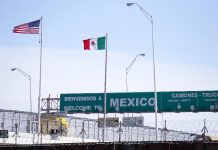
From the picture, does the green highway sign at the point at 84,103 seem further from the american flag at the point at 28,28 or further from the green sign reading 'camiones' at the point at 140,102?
the american flag at the point at 28,28

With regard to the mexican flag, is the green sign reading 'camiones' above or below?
below

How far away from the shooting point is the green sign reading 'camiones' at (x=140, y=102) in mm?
58688

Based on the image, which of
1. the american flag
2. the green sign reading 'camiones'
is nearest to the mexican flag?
the american flag

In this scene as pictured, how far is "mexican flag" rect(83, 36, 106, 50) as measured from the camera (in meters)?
47.8

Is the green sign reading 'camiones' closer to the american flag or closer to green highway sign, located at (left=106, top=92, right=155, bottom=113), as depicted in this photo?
green highway sign, located at (left=106, top=92, right=155, bottom=113)

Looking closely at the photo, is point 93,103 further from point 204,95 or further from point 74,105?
point 204,95

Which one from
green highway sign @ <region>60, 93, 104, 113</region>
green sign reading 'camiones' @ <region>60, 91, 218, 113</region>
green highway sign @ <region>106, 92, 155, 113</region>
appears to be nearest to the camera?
green sign reading 'camiones' @ <region>60, 91, 218, 113</region>

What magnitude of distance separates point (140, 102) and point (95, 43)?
14.8 meters

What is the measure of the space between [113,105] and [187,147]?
38497 millimetres

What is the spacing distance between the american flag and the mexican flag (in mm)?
5048

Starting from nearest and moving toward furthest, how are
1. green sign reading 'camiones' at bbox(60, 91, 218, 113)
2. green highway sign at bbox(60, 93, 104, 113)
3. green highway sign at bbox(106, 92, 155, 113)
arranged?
green sign reading 'camiones' at bbox(60, 91, 218, 113)
green highway sign at bbox(106, 92, 155, 113)
green highway sign at bbox(60, 93, 104, 113)

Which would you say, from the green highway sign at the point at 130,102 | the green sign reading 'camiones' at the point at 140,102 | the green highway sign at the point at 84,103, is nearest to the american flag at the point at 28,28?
the green highway sign at the point at 84,103

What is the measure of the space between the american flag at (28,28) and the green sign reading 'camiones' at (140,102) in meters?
16.3

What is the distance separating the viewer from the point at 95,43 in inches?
1903
